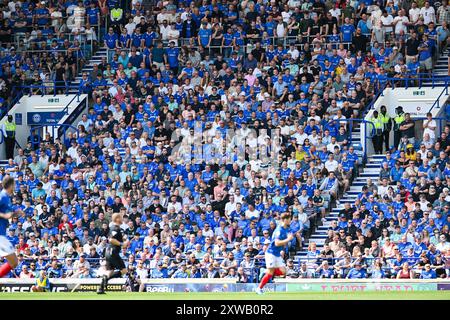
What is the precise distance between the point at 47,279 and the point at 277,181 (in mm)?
7414

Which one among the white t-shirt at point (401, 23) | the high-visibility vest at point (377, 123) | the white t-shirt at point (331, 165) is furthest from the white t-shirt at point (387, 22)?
the white t-shirt at point (331, 165)

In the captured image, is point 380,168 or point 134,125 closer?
point 380,168

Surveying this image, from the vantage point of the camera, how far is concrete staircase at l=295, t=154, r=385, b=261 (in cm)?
3165

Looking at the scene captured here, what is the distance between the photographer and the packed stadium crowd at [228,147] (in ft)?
100

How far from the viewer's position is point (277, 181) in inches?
1299

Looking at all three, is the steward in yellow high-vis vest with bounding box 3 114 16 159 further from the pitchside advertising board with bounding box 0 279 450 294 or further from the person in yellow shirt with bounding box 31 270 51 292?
the person in yellow shirt with bounding box 31 270 51 292

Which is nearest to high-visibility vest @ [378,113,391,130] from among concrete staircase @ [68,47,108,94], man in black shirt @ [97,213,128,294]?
concrete staircase @ [68,47,108,94]

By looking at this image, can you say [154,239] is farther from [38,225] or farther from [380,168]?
[380,168]

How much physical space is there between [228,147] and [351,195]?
423 centimetres

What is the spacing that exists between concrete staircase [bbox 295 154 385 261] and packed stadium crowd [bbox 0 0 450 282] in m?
0.19

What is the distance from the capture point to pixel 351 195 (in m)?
33.0

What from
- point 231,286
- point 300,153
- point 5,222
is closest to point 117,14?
point 300,153

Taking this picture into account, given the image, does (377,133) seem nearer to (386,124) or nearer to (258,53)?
(386,124)
